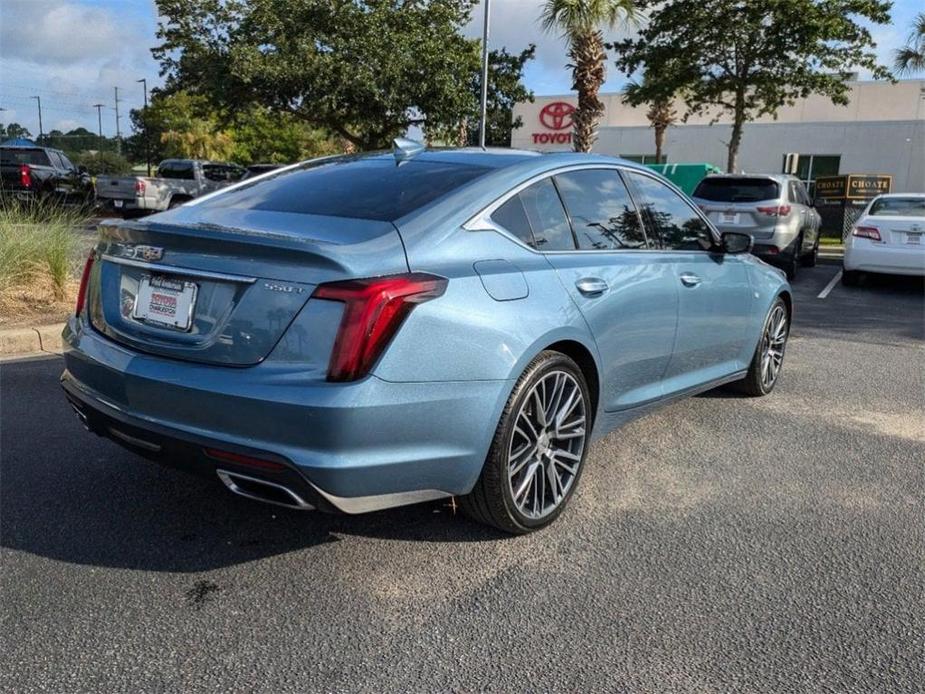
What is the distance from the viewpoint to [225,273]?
281cm

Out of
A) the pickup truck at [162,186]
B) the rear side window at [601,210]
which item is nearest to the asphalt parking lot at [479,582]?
the rear side window at [601,210]

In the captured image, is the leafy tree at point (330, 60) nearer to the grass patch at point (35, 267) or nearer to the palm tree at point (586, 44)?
the palm tree at point (586, 44)

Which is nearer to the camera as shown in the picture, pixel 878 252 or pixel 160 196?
pixel 878 252

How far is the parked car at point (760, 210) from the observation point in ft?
40.3

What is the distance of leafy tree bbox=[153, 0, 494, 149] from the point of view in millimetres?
21812

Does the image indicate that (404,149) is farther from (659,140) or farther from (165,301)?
(659,140)

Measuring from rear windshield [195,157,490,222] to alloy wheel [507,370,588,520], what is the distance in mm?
918

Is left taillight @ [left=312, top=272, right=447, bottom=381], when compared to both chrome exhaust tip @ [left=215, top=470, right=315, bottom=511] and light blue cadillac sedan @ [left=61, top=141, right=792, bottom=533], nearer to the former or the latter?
light blue cadillac sedan @ [left=61, top=141, right=792, bottom=533]

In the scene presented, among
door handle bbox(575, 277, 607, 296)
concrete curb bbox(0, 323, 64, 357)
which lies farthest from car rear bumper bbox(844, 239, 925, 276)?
concrete curb bbox(0, 323, 64, 357)

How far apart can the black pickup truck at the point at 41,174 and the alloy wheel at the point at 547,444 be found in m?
19.0

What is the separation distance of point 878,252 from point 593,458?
9.04 m

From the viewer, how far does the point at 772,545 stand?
3367mm

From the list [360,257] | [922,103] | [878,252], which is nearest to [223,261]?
[360,257]

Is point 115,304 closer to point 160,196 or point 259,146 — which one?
point 160,196
